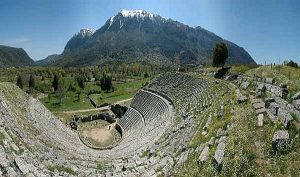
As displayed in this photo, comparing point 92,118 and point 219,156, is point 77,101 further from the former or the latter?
point 219,156

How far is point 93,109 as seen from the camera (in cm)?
11050

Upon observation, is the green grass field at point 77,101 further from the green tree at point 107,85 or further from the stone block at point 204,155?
the stone block at point 204,155

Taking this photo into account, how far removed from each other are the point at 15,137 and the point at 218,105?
75.7 feet

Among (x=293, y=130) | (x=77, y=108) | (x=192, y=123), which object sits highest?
(x=293, y=130)

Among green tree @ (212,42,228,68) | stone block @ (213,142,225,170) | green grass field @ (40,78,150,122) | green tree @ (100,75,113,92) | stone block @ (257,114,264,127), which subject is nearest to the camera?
stone block @ (213,142,225,170)

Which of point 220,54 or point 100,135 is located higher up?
point 220,54

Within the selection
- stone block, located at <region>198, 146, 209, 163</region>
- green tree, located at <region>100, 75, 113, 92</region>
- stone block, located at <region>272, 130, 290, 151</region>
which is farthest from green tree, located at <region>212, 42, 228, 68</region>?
green tree, located at <region>100, 75, 113, 92</region>

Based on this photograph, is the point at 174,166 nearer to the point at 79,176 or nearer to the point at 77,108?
the point at 79,176

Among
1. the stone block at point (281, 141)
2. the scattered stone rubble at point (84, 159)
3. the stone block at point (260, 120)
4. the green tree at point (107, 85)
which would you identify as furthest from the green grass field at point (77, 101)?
the stone block at point (281, 141)

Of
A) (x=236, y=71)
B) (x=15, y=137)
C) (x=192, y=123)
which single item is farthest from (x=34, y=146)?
(x=236, y=71)

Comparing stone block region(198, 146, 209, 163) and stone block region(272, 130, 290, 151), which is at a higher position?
stone block region(272, 130, 290, 151)

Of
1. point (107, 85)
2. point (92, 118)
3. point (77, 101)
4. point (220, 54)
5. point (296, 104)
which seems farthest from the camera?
point (107, 85)

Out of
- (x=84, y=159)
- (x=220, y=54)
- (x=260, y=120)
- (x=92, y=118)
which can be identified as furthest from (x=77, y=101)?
(x=260, y=120)

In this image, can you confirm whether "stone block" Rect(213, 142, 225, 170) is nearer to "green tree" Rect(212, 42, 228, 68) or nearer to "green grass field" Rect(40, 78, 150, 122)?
"green tree" Rect(212, 42, 228, 68)
